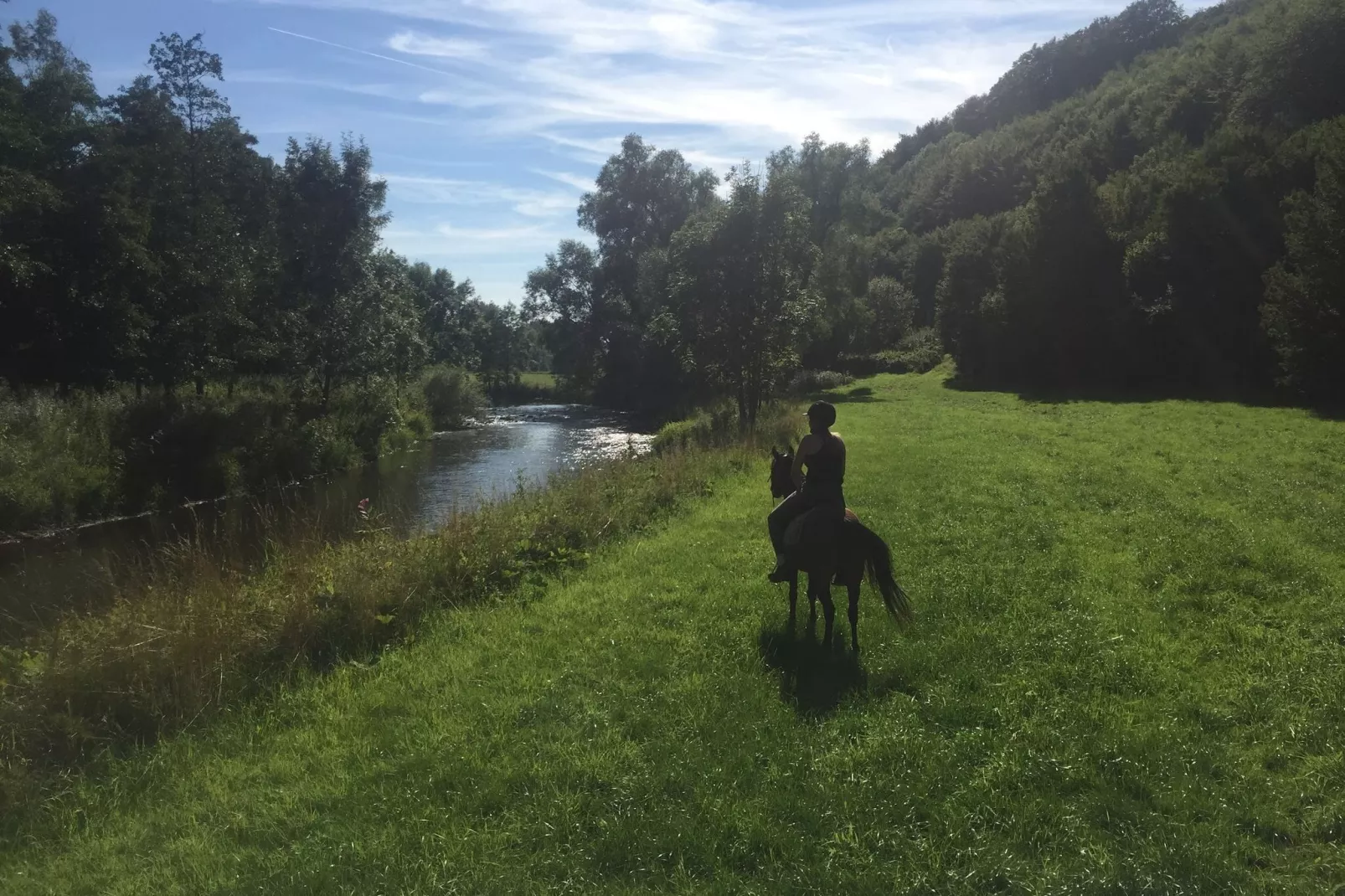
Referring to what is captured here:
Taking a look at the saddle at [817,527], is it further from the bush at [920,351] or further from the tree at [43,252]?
the bush at [920,351]

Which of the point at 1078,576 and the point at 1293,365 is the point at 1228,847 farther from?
the point at 1293,365

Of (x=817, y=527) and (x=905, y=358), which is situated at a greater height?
(x=905, y=358)

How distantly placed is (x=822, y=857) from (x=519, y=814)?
5.99 feet

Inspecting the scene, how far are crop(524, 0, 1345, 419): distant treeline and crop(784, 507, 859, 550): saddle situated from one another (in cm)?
2121

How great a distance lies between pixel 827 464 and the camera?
6648 mm

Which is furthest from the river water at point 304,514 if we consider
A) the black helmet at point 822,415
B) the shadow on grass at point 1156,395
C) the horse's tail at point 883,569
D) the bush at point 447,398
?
the shadow on grass at point 1156,395

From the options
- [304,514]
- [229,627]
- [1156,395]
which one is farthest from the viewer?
[1156,395]

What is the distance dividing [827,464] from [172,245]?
2771 centimetres

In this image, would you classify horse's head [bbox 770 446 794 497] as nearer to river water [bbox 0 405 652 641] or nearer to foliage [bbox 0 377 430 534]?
river water [bbox 0 405 652 641]

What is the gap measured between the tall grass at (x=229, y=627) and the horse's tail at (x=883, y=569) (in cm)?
464

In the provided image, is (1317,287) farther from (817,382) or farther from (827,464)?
(817,382)

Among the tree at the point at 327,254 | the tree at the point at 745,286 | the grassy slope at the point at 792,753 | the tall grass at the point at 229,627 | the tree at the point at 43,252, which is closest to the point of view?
the grassy slope at the point at 792,753

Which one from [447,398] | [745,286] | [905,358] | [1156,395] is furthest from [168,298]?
[905,358]

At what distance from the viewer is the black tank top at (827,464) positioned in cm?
664
